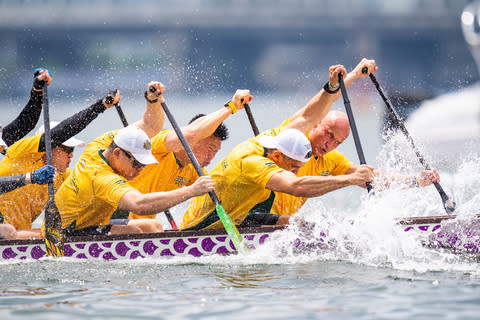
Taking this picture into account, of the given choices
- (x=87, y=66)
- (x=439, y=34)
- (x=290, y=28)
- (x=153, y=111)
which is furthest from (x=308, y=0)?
(x=153, y=111)

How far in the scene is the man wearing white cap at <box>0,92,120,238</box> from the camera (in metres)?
5.57

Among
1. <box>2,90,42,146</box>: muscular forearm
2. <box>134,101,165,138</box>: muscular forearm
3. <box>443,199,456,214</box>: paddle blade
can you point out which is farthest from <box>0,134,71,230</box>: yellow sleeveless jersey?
<box>443,199,456,214</box>: paddle blade

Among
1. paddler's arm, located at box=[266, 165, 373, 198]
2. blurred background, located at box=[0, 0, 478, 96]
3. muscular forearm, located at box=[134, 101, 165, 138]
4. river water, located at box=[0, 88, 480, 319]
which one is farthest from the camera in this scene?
blurred background, located at box=[0, 0, 478, 96]

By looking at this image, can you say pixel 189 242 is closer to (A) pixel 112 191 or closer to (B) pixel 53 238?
(A) pixel 112 191

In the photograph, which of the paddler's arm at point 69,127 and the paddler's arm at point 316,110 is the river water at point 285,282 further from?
the paddler's arm at point 69,127

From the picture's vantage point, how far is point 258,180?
198 inches

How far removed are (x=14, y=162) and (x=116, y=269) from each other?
1.41m

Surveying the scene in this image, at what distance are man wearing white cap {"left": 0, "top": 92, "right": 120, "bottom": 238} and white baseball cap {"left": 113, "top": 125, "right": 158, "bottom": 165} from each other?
857 millimetres

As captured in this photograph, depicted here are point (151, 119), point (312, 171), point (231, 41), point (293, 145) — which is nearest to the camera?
point (293, 145)

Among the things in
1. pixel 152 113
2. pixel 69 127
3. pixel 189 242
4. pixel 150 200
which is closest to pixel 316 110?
pixel 152 113

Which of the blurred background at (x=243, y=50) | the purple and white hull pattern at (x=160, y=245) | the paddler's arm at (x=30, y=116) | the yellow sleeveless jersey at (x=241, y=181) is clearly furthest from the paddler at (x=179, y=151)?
the blurred background at (x=243, y=50)

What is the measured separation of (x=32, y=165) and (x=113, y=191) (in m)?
1.15

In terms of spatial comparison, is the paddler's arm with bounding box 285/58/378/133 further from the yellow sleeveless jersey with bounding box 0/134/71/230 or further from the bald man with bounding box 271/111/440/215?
the yellow sleeveless jersey with bounding box 0/134/71/230

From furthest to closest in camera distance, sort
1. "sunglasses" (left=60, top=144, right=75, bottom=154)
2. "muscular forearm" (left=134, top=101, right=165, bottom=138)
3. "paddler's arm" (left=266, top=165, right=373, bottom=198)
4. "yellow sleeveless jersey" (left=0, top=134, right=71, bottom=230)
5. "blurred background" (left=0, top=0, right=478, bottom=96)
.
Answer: "blurred background" (left=0, top=0, right=478, bottom=96) < "muscular forearm" (left=134, top=101, right=165, bottom=138) < "sunglasses" (left=60, top=144, right=75, bottom=154) < "yellow sleeveless jersey" (left=0, top=134, right=71, bottom=230) < "paddler's arm" (left=266, top=165, right=373, bottom=198)
